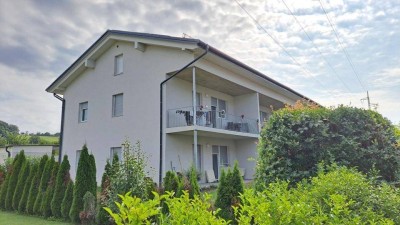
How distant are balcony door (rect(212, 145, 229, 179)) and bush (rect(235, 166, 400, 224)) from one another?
14.4 metres

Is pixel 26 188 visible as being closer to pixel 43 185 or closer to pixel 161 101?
pixel 43 185

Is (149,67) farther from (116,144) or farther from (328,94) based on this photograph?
(328,94)

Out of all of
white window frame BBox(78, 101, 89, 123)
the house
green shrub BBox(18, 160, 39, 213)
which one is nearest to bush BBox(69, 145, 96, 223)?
green shrub BBox(18, 160, 39, 213)

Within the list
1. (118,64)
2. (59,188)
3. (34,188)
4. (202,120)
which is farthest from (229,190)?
(118,64)

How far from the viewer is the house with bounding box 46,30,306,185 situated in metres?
14.4

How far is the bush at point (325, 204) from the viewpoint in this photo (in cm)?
201

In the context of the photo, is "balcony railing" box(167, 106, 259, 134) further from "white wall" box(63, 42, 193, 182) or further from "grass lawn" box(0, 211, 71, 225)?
"grass lawn" box(0, 211, 71, 225)

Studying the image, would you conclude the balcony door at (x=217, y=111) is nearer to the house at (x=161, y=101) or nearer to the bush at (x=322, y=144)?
the house at (x=161, y=101)

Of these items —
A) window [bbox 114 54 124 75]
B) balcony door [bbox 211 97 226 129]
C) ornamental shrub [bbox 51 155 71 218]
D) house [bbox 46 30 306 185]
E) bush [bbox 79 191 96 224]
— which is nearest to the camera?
bush [bbox 79 191 96 224]

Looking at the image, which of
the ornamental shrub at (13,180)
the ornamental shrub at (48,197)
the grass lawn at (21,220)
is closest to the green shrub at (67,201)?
the grass lawn at (21,220)

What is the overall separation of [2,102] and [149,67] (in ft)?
35.2

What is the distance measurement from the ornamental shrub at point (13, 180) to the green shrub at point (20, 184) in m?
0.37

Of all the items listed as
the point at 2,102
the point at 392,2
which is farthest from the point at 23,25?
the point at 392,2

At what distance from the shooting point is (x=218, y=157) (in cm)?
1830
